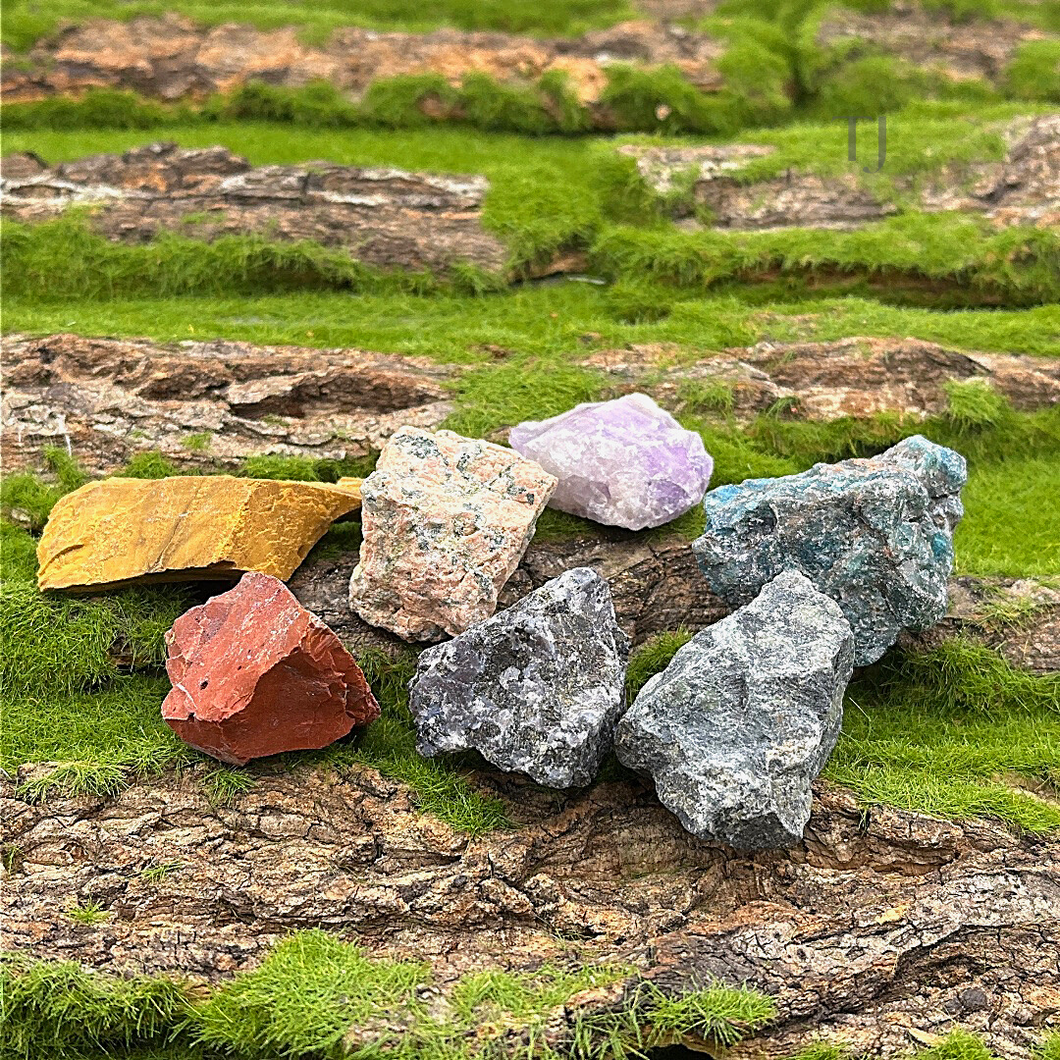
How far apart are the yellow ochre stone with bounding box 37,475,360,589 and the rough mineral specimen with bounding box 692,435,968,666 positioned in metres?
2.92

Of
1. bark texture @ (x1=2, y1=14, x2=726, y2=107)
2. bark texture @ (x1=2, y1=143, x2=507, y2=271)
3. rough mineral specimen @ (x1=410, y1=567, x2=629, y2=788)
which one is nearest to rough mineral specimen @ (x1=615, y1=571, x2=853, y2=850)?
rough mineral specimen @ (x1=410, y1=567, x2=629, y2=788)

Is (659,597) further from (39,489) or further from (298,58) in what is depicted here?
(298,58)

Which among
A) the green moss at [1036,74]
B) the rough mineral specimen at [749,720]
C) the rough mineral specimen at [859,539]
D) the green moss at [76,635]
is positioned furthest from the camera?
the green moss at [1036,74]

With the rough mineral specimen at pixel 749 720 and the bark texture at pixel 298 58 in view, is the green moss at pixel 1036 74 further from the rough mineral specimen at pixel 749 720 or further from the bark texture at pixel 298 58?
the rough mineral specimen at pixel 749 720

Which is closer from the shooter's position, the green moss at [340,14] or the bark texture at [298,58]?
the bark texture at [298,58]

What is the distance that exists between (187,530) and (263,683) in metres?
2.00

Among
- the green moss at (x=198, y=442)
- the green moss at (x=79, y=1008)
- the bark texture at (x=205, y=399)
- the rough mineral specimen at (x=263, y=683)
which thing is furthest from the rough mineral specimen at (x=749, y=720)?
the green moss at (x=198, y=442)

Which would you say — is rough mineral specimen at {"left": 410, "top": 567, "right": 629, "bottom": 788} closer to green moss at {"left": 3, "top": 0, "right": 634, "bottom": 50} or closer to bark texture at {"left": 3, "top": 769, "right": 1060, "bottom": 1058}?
bark texture at {"left": 3, "top": 769, "right": 1060, "bottom": 1058}

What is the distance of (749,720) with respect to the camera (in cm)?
616

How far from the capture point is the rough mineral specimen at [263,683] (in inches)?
250

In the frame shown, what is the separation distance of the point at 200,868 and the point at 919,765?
4499 millimetres

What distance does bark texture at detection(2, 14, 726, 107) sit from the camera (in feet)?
49.0

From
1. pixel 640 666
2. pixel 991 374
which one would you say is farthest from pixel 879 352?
pixel 640 666

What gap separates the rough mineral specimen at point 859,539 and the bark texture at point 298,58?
9.22 m
